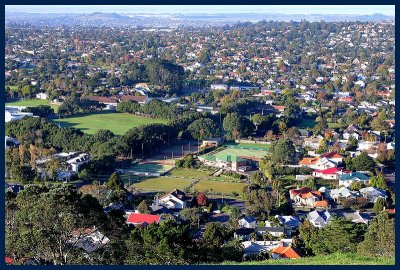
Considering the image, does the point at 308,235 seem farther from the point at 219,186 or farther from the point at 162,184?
the point at 162,184


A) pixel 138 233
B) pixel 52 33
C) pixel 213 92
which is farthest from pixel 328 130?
pixel 52 33

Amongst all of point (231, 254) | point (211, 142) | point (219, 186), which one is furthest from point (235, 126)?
A: point (231, 254)

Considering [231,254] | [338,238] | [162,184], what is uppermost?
[231,254]

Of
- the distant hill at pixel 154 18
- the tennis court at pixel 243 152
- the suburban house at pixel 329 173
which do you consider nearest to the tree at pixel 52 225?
the suburban house at pixel 329 173

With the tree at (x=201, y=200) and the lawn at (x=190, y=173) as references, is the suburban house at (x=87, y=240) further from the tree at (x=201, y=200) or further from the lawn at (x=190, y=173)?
the lawn at (x=190, y=173)

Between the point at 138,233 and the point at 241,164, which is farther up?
the point at 138,233

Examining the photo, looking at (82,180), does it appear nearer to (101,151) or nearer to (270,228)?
(101,151)
